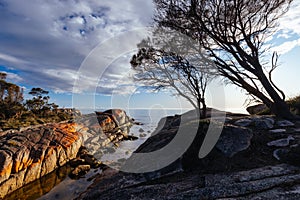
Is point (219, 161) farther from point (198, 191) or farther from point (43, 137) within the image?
point (43, 137)

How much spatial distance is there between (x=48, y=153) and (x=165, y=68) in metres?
14.8

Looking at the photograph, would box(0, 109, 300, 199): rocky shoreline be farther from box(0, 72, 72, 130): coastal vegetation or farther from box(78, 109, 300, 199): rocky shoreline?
box(0, 72, 72, 130): coastal vegetation

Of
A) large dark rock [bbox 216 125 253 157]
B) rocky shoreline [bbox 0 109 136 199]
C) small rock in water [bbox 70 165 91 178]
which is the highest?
large dark rock [bbox 216 125 253 157]

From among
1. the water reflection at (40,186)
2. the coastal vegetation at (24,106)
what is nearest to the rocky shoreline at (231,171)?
the water reflection at (40,186)

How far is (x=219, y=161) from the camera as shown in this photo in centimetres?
830

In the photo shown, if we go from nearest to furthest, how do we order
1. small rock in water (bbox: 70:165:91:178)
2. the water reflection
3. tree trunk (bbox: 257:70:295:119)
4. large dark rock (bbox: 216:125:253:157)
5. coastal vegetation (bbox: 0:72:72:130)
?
1. large dark rock (bbox: 216:125:253:157)
2. tree trunk (bbox: 257:70:295:119)
3. the water reflection
4. small rock in water (bbox: 70:165:91:178)
5. coastal vegetation (bbox: 0:72:72:130)

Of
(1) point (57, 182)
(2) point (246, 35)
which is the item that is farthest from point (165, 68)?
(1) point (57, 182)

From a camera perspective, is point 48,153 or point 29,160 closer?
point 29,160

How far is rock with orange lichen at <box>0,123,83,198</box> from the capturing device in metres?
15.9

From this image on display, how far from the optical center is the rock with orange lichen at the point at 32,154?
1592cm

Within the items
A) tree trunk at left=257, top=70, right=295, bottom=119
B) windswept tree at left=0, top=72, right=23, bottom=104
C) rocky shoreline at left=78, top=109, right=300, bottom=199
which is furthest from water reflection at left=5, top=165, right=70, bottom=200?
windswept tree at left=0, top=72, right=23, bottom=104

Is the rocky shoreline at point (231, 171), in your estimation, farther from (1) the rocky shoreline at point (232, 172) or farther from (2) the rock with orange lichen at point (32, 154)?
(2) the rock with orange lichen at point (32, 154)

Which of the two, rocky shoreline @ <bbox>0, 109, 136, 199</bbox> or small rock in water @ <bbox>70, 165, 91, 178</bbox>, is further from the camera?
small rock in water @ <bbox>70, 165, 91, 178</bbox>

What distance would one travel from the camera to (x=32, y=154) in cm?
1872
